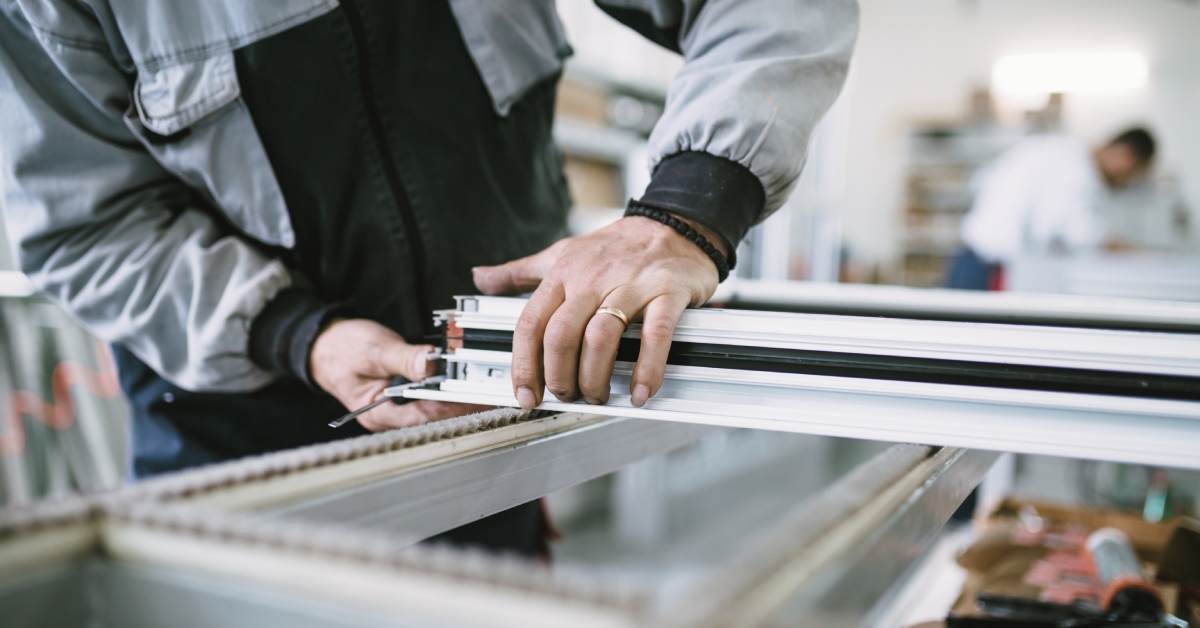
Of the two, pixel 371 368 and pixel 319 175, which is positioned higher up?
pixel 319 175

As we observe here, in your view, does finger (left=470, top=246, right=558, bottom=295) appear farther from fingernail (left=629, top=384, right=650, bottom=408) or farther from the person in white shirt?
the person in white shirt

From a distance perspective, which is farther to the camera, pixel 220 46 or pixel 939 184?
pixel 939 184

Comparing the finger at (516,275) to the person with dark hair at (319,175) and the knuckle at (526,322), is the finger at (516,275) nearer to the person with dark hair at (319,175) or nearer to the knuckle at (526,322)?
the person with dark hair at (319,175)

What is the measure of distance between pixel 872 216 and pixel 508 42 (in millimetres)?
7854

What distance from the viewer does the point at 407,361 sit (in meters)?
0.69

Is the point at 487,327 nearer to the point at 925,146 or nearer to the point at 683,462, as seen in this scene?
the point at 683,462

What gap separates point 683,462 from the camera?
3.79m

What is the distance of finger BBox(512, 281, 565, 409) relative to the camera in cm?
56

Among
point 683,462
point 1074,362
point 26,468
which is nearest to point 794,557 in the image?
point 1074,362

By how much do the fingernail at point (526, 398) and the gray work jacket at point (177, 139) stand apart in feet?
0.94

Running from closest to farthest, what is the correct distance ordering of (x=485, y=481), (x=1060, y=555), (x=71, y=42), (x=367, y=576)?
(x=367, y=576)
(x=485, y=481)
(x=71, y=42)
(x=1060, y=555)

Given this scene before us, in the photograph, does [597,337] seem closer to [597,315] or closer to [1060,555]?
[597,315]

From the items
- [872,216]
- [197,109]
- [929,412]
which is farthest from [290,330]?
[872,216]

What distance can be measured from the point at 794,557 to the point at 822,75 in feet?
1.93
